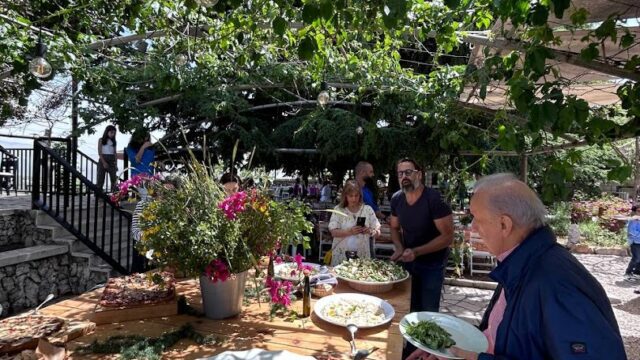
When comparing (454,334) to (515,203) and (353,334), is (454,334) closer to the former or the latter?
(353,334)

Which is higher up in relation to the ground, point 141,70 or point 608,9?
point 141,70

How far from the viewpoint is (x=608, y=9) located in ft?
8.38

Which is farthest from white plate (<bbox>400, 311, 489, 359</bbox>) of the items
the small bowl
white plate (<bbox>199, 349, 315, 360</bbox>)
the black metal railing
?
the black metal railing

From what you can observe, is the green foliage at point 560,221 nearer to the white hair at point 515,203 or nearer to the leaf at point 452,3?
the white hair at point 515,203

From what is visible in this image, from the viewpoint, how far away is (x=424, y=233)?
10.2 ft

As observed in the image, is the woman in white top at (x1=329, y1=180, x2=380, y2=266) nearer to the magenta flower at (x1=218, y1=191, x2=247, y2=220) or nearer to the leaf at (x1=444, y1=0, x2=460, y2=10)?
the magenta flower at (x1=218, y1=191, x2=247, y2=220)

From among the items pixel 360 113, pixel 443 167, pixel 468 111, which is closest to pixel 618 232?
pixel 443 167

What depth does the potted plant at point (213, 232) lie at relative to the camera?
162 cm

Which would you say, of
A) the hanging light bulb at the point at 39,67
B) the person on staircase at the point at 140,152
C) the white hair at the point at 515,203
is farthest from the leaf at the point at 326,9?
the person on staircase at the point at 140,152

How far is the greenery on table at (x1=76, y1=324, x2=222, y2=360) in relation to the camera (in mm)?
1463

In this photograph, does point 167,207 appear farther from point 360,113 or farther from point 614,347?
point 360,113

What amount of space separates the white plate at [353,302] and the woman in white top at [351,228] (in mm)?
1202

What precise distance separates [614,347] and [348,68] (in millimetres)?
4494

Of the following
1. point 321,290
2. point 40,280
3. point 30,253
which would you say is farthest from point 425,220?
point 40,280
